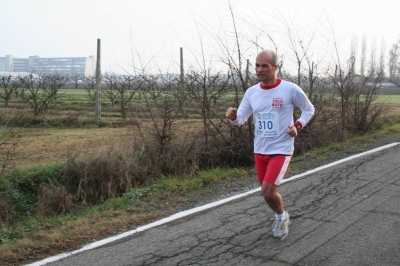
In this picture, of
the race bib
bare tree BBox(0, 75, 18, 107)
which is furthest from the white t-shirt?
bare tree BBox(0, 75, 18, 107)

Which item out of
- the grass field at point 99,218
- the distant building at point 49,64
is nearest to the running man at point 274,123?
the grass field at point 99,218

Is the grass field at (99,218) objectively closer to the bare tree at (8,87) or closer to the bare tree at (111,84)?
the bare tree at (111,84)

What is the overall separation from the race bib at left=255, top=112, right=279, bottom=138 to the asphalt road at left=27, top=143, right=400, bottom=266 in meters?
1.21

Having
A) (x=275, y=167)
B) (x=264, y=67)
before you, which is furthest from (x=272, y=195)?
(x=264, y=67)

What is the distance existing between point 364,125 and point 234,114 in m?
10.9

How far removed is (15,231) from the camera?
5535 mm

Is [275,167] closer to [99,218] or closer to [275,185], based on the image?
[275,185]

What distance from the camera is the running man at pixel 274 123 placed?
4809mm

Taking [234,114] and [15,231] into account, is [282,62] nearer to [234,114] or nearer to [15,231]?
[234,114]

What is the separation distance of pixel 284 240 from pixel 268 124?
1.33m

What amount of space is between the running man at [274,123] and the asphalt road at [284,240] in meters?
0.39

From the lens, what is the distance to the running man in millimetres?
4809

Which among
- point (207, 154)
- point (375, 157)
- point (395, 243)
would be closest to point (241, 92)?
point (207, 154)

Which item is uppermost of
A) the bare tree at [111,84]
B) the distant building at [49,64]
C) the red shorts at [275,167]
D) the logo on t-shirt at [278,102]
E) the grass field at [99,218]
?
the distant building at [49,64]
